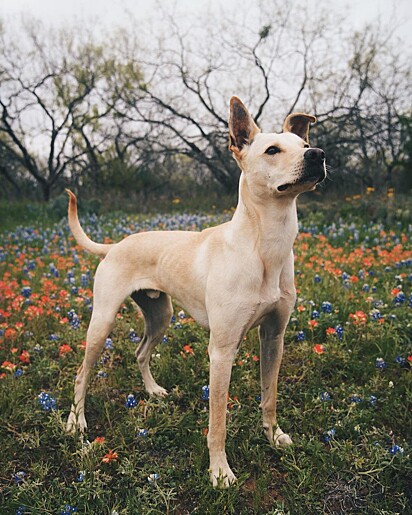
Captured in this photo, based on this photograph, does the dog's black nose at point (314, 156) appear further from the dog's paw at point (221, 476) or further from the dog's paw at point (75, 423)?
the dog's paw at point (75, 423)

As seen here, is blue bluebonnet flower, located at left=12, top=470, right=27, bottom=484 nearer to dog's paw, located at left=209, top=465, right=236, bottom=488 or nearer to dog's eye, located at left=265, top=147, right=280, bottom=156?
dog's paw, located at left=209, top=465, right=236, bottom=488

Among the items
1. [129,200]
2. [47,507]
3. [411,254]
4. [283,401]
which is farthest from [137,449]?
[129,200]

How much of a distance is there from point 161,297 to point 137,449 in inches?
46.5

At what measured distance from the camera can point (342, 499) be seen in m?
2.40

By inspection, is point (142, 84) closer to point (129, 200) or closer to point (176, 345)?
point (129, 200)

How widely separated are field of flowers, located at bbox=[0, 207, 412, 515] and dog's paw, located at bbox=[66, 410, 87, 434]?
6cm

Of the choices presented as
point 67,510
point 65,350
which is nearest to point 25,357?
point 65,350

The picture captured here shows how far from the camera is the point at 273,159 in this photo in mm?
2262

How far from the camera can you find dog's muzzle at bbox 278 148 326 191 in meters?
→ 2.10

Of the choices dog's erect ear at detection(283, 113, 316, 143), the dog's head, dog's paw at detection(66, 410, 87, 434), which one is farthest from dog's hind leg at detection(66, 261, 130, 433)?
dog's erect ear at detection(283, 113, 316, 143)

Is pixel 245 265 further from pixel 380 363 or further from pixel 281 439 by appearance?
pixel 380 363

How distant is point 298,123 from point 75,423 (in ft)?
8.62

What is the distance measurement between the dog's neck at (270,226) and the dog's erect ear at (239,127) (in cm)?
30

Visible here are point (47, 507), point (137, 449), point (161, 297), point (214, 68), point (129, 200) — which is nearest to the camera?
point (47, 507)
